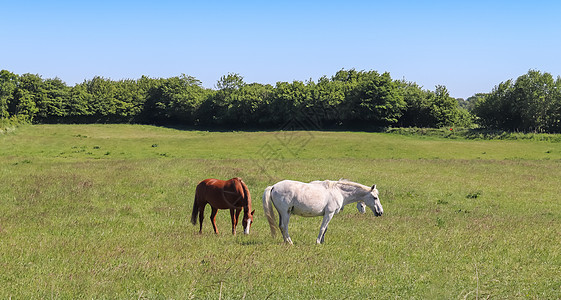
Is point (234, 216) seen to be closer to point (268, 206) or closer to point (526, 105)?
point (268, 206)

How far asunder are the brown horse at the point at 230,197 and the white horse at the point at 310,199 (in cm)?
78

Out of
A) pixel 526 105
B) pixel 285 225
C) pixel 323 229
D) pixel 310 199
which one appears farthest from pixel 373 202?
pixel 526 105

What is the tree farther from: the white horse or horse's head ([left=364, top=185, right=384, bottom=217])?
horse's head ([left=364, top=185, right=384, bottom=217])

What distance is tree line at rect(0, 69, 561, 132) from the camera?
270 feet

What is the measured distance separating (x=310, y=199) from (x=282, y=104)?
276 ft

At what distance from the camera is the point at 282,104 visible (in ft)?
314

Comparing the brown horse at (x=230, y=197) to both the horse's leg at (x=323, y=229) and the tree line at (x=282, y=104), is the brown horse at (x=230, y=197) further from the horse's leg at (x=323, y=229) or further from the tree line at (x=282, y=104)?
the tree line at (x=282, y=104)

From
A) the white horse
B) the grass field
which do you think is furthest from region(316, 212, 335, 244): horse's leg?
the grass field

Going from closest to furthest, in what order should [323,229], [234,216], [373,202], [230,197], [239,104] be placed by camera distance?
[323,229]
[373,202]
[230,197]
[234,216]
[239,104]

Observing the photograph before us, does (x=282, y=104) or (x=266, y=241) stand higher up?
(x=282, y=104)

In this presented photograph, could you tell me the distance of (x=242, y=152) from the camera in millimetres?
52406

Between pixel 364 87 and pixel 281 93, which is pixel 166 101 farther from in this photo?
pixel 364 87

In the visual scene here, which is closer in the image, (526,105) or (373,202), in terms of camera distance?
(373,202)

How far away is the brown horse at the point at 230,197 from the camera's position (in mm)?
12992
